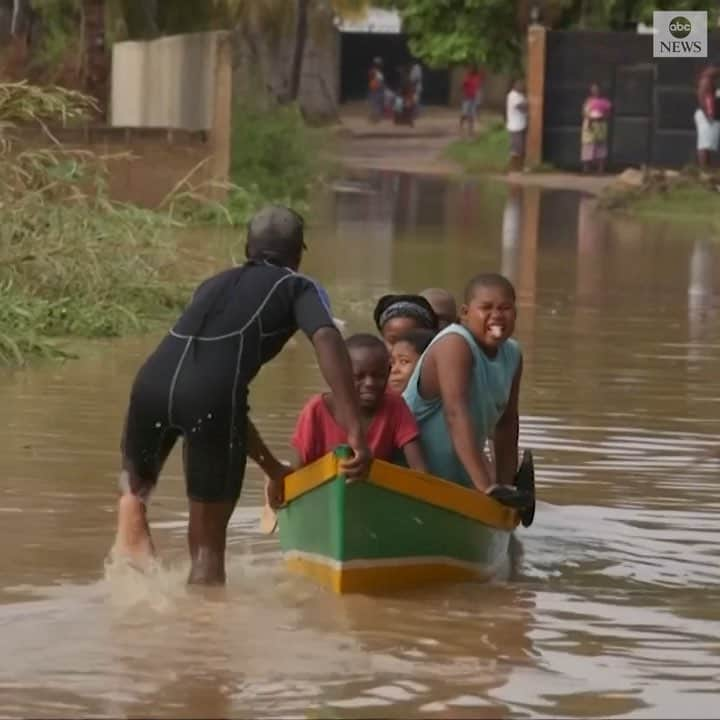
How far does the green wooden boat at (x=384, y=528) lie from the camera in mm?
8398

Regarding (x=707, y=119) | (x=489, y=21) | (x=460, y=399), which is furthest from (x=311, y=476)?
(x=489, y=21)

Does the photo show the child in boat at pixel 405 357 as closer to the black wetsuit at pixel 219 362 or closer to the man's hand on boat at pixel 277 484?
the man's hand on boat at pixel 277 484

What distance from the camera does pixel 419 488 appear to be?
8555mm

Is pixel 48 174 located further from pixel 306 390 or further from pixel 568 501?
pixel 568 501

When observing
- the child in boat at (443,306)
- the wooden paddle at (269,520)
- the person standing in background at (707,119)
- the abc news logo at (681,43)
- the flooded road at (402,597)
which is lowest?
the flooded road at (402,597)

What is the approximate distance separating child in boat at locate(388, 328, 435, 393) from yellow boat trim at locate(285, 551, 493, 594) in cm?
111

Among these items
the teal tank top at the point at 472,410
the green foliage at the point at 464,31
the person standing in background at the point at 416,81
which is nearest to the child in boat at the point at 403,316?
the teal tank top at the point at 472,410

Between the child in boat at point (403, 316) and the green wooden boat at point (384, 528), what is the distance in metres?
1.56

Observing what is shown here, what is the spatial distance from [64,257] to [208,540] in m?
7.49

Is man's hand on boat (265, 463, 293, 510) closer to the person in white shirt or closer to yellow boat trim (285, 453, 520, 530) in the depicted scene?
yellow boat trim (285, 453, 520, 530)

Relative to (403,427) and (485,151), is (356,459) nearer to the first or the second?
(403,427)

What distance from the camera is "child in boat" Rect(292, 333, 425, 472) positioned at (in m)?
8.85

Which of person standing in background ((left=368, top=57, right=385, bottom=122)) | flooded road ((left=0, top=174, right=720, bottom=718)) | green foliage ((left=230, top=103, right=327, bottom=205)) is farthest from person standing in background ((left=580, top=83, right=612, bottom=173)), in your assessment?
flooded road ((left=0, top=174, right=720, bottom=718))

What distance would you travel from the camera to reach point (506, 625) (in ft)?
28.2
